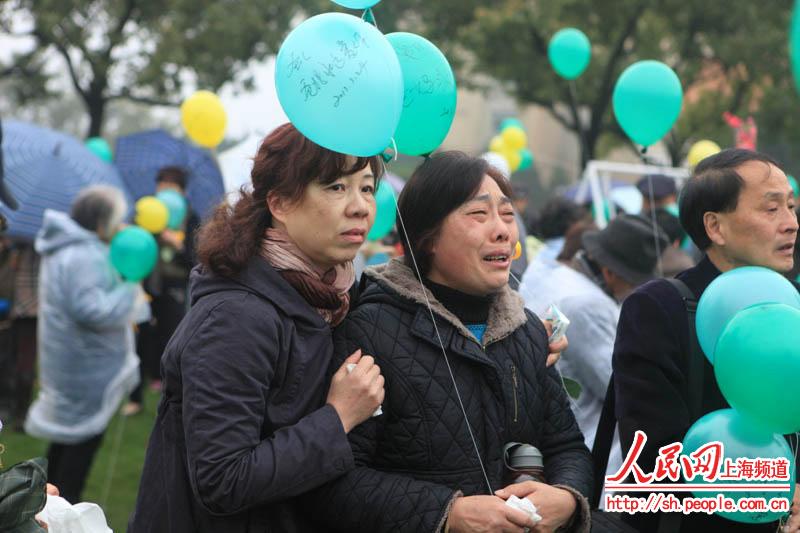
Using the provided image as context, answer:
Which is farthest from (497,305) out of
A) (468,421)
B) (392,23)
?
(392,23)

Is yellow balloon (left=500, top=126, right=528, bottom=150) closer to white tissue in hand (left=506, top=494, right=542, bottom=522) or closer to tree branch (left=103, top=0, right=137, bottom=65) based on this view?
white tissue in hand (left=506, top=494, right=542, bottom=522)

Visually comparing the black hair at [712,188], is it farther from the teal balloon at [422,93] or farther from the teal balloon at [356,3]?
the teal balloon at [356,3]

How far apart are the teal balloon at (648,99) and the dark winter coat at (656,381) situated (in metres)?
2.04

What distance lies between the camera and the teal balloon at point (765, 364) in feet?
7.52

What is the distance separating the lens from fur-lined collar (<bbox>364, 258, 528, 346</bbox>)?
2668mm

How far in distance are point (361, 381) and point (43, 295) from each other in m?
3.90

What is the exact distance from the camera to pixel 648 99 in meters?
4.73

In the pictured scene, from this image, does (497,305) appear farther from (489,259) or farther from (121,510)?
(121,510)

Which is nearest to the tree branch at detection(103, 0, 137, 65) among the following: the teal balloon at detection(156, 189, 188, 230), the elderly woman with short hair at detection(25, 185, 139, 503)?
the teal balloon at detection(156, 189, 188, 230)

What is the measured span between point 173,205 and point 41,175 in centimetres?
133

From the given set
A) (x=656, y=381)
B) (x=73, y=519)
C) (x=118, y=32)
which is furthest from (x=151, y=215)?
(x=118, y=32)

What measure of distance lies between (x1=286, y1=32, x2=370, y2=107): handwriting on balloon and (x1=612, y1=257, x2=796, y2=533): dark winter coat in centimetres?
115

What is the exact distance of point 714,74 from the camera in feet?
61.9

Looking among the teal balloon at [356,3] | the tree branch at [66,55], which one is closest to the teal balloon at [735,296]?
the teal balloon at [356,3]
